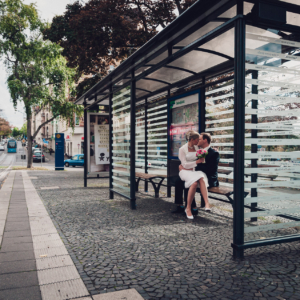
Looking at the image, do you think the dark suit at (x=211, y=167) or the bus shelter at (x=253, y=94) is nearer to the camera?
the bus shelter at (x=253, y=94)

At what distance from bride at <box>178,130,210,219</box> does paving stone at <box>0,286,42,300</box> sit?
3457 mm

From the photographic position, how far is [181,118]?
7.76 metres

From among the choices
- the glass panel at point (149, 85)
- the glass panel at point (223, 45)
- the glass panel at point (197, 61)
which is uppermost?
the glass panel at point (223, 45)

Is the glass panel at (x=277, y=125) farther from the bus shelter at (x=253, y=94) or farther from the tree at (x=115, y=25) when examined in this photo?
the tree at (x=115, y=25)

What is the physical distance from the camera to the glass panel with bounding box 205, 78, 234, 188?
6.21m

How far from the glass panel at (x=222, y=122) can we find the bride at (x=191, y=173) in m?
0.54

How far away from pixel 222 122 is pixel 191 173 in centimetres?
122

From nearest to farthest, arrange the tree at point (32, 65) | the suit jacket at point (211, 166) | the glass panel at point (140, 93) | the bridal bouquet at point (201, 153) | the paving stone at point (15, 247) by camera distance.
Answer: the paving stone at point (15, 247) < the bridal bouquet at point (201, 153) < the suit jacket at point (211, 166) < the glass panel at point (140, 93) < the tree at point (32, 65)

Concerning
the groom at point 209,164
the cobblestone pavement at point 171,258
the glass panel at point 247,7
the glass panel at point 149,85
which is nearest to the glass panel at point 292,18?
the glass panel at point 247,7

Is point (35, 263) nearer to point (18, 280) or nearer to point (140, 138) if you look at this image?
point (18, 280)

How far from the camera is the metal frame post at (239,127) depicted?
3.70 m

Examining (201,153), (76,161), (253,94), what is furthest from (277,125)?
(76,161)

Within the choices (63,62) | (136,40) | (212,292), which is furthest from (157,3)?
(212,292)

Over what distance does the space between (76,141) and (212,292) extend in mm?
43985
